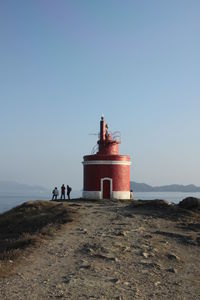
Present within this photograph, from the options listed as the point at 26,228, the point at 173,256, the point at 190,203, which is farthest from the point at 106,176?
the point at 173,256

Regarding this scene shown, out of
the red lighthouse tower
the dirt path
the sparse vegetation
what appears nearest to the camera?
the dirt path

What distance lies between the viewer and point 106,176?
31.4 m

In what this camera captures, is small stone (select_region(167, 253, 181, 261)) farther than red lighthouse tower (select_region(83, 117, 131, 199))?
No

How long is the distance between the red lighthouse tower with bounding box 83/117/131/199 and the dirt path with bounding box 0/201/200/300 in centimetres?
1532

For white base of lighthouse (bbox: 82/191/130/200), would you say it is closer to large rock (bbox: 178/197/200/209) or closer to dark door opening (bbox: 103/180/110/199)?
dark door opening (bbox: 103/180/110/199)

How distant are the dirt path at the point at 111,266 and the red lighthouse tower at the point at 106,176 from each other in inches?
603

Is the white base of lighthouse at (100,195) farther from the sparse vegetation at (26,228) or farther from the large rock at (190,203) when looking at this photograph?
the large rock at (190,203)

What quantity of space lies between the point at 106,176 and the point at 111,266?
70.5 ft

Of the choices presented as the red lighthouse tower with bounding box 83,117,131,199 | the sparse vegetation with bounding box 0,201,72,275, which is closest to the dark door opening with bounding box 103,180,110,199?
the red lighthouse tower with bounding box 83,117,131,199

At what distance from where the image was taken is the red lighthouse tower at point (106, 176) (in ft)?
103

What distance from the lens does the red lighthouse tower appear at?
31.4 metres

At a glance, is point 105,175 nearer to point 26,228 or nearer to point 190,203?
point 190,203

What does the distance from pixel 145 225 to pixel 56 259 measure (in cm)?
706

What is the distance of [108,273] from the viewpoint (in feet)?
30.3
